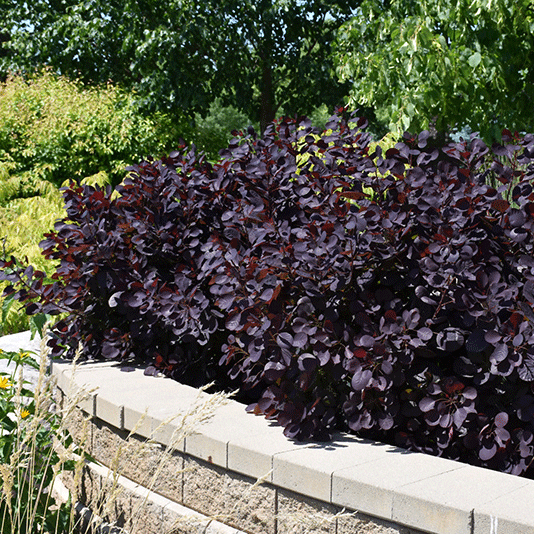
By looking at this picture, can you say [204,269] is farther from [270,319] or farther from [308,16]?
[308,16]

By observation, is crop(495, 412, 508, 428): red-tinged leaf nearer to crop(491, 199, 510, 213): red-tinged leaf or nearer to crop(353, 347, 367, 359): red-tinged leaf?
crop(353, 347, 367, 359): red-tinged leaf

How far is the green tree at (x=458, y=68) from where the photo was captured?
7.27 metres

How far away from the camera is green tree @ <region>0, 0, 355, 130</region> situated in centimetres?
1246

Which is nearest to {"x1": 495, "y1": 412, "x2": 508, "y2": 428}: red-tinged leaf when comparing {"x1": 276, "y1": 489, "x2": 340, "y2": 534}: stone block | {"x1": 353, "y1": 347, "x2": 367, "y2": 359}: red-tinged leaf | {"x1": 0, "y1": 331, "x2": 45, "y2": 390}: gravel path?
{"x1": 353, "y1": 347, "x2": 367, "y2": 359}: red-tinged leaf

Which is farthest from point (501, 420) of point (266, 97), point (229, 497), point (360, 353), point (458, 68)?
point (266, 97)

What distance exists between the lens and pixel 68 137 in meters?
9.96

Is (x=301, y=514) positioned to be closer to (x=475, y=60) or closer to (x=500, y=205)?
(x=500, y=205)

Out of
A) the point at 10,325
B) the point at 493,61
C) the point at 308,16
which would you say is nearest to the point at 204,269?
the point at 10,325

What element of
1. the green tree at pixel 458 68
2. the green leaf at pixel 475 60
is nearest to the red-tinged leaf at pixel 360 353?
the green tree at pixel 458 68

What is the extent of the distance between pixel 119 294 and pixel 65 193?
89 cm

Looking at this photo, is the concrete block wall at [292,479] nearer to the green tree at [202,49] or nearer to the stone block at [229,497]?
the stone block at [229,497]

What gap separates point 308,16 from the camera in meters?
13.7

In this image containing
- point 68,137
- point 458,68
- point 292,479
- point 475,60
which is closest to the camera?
point 292,479

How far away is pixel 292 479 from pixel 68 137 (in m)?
8.75
